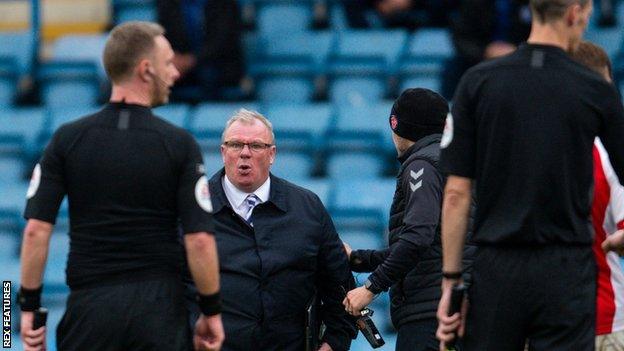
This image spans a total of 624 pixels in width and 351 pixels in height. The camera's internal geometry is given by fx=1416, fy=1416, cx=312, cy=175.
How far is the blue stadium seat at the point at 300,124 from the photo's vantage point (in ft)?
30.5

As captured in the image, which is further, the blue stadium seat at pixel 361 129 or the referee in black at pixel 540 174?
the blue stadium seat at pixel 361 129

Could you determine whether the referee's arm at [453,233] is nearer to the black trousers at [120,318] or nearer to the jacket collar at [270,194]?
the black trousers at [120,318]

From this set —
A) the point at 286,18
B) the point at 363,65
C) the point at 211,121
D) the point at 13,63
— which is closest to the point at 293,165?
the point at 211,121

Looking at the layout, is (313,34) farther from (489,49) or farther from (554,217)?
(554,217)

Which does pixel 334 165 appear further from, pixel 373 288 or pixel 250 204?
pixel 373 288

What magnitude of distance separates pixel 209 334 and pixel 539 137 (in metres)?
1.30

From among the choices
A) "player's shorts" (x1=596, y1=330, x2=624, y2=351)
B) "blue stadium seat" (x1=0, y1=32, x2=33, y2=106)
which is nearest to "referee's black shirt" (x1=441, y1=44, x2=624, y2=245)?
"player's shorts" (x1=596, y1=330, x2=624, y2=351)

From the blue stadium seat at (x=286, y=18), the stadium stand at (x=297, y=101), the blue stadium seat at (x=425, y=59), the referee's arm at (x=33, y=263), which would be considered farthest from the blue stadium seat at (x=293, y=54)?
the referee's arm at (x=33, y=263)

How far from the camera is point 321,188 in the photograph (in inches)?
346

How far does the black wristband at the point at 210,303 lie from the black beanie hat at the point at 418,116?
1356mm

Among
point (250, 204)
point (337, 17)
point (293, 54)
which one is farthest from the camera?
point (337, 17)

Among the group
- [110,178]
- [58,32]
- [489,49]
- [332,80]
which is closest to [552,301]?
[110,178]

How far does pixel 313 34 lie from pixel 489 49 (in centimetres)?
150

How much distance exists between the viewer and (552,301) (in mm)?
4414
